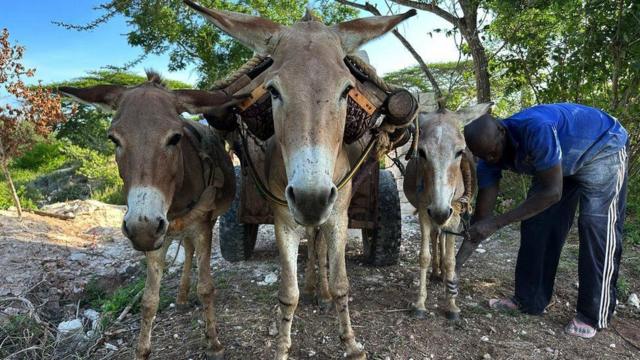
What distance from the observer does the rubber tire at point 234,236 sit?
4.86 meters

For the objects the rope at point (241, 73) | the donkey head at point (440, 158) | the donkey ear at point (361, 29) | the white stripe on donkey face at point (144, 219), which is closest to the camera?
the white stripe on donkey face at point (144, 219)

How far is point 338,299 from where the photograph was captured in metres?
3.18

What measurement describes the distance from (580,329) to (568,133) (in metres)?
1.71

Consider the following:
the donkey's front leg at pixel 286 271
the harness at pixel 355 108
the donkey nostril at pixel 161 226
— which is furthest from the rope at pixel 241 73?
the donkey nostril at pixel 161 226

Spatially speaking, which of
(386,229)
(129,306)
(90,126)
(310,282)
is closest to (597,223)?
(386,229)

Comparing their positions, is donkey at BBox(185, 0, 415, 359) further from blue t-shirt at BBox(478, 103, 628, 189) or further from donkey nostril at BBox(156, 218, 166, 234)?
blue t-shirt at BBox(478, 103, 628, 189)

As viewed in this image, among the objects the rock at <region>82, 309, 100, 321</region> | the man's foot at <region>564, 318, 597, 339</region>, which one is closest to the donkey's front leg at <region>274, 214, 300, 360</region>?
the rock at <region>82, 309, 100, 321</region>

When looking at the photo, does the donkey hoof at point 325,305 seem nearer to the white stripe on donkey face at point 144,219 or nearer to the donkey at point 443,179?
the donkey at point 443,179

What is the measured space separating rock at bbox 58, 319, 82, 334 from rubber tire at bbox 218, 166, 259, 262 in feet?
5.24

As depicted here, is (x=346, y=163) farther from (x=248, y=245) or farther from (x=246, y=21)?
(x=248, y=245)

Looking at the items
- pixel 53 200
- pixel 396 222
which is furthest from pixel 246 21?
pixel 53 200

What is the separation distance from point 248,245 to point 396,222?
1723mm

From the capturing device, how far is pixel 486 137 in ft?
11.6

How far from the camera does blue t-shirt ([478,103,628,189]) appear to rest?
11.6ft
